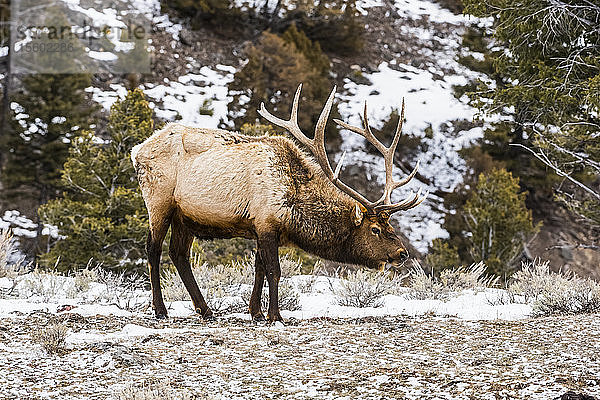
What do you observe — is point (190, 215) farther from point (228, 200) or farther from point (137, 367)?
point (137, 367)

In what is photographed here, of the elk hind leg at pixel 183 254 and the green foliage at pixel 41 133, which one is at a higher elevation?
the elk hind leg at pixel 183 254

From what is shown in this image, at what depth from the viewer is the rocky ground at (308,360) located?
3758 mm

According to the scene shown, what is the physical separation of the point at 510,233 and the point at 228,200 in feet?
45.8

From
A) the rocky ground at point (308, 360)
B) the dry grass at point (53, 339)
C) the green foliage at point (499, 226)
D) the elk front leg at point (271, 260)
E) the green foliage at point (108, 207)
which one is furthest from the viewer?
the green foliage at point (499, 226)

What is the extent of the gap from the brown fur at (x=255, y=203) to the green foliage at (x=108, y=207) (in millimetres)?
6577

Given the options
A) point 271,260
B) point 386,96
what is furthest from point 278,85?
point 271,260

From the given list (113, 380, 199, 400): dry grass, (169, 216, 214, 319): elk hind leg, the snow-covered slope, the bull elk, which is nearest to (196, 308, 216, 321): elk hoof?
the bull elk

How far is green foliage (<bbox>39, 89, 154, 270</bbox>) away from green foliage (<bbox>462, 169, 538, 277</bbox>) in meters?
10.1

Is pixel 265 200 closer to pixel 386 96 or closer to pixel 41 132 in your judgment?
pixel 41 132

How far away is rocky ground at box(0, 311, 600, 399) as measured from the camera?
3758 mm

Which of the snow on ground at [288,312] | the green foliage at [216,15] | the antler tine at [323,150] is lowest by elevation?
the green foliage at [216,15]

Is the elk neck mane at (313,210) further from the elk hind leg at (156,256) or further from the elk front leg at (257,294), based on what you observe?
the elk hind leg at (156,256)

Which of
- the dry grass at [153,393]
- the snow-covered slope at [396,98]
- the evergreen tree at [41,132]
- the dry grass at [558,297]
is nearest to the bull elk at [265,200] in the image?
the dry grass at [558,297]

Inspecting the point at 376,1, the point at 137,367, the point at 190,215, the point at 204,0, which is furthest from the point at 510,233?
the point at 376,1
